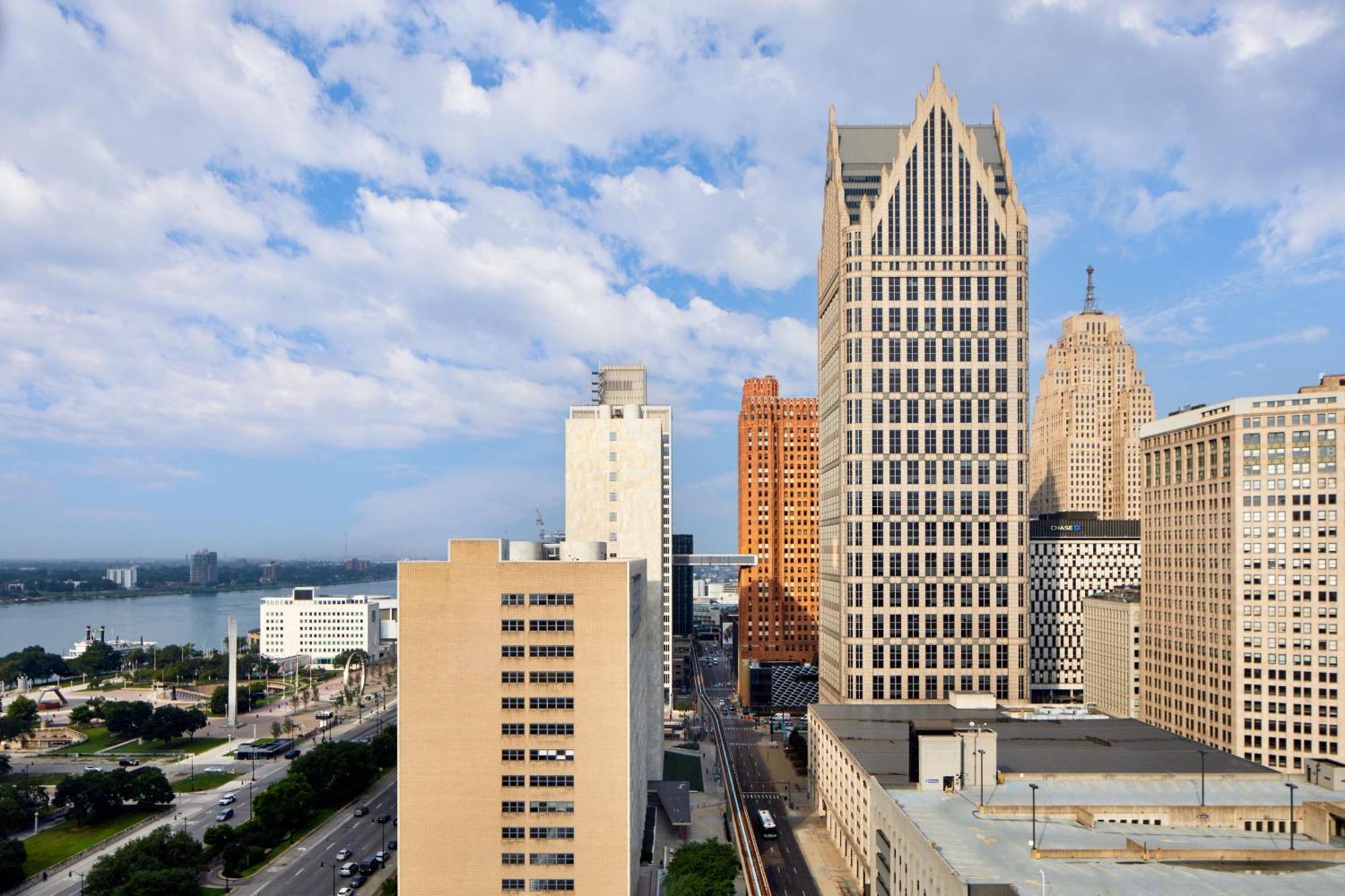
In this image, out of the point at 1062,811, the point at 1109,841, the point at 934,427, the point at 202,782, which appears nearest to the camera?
the point at 1109,841

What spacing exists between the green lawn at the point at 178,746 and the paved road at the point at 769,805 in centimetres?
8782

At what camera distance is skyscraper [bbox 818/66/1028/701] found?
119750 millimetres

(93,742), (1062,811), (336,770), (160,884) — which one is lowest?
(93,742)

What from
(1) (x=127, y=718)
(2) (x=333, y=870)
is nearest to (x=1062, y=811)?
(2) (x=333, y=870)

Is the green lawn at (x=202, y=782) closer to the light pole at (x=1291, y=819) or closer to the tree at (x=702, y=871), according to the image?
the tree at (x=702, y=871)

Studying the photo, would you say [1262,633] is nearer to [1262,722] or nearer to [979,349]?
[1262,722]

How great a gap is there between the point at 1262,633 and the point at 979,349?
47.4 metres

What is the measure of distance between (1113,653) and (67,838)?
486 ft

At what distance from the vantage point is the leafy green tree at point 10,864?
89.9 metres

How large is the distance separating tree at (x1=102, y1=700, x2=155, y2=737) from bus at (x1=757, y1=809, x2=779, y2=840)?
109949 mm

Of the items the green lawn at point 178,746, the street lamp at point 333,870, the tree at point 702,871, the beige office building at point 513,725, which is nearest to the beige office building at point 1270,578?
the tree at point 702,871

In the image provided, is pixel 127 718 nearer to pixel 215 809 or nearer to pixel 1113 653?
pixel 215 809

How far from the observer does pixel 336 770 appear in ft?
407

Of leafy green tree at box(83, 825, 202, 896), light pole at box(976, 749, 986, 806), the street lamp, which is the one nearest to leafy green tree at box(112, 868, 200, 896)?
leafy green tree at box(83, 825, 202, 896)
